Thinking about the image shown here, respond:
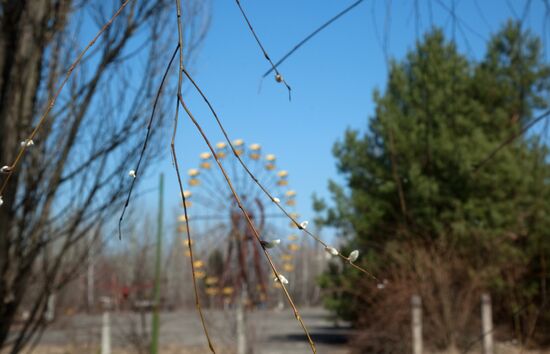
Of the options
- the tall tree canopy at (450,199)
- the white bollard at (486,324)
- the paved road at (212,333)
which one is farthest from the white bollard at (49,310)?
the white bollard at (486,324)

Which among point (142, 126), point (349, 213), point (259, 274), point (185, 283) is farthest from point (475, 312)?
point (185, 283)

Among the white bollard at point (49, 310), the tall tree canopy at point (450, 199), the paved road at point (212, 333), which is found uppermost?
the tall tree canopy at point (450, 199)

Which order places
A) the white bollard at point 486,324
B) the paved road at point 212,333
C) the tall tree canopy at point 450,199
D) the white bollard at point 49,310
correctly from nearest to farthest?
the tall tree canopy at point 450,199 < the white bollard at point 49,310 < the white bollard at point 486,324 < the paved road at point 212,333

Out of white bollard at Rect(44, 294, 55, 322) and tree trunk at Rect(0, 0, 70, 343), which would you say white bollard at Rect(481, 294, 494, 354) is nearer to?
white bollard at Rect(44, 294, 55, 322)

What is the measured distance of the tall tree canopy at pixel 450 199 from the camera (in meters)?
2.53

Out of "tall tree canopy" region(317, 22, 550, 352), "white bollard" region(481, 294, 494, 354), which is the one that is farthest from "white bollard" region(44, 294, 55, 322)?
A: "white bollard" region(481, 294, 494, 354)

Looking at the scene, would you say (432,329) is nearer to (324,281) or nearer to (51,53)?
(51,53)

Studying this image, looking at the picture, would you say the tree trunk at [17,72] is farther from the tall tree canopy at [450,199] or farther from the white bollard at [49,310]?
the tall tree canopy at [450,199]

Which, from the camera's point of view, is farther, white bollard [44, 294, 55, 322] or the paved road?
the paved road

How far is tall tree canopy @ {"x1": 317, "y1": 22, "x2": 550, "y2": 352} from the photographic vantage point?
99.4 inches

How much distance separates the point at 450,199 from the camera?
34.7ft

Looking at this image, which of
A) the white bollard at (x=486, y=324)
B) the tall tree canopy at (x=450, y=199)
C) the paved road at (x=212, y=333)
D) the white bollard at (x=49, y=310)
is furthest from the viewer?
the paved road at (x=212, y=333)

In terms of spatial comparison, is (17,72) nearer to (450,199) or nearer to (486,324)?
(486,324)

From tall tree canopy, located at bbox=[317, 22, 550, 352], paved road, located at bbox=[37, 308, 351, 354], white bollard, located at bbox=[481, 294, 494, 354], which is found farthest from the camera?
paved road, located at bbox=[37, 308, 351, 354]
